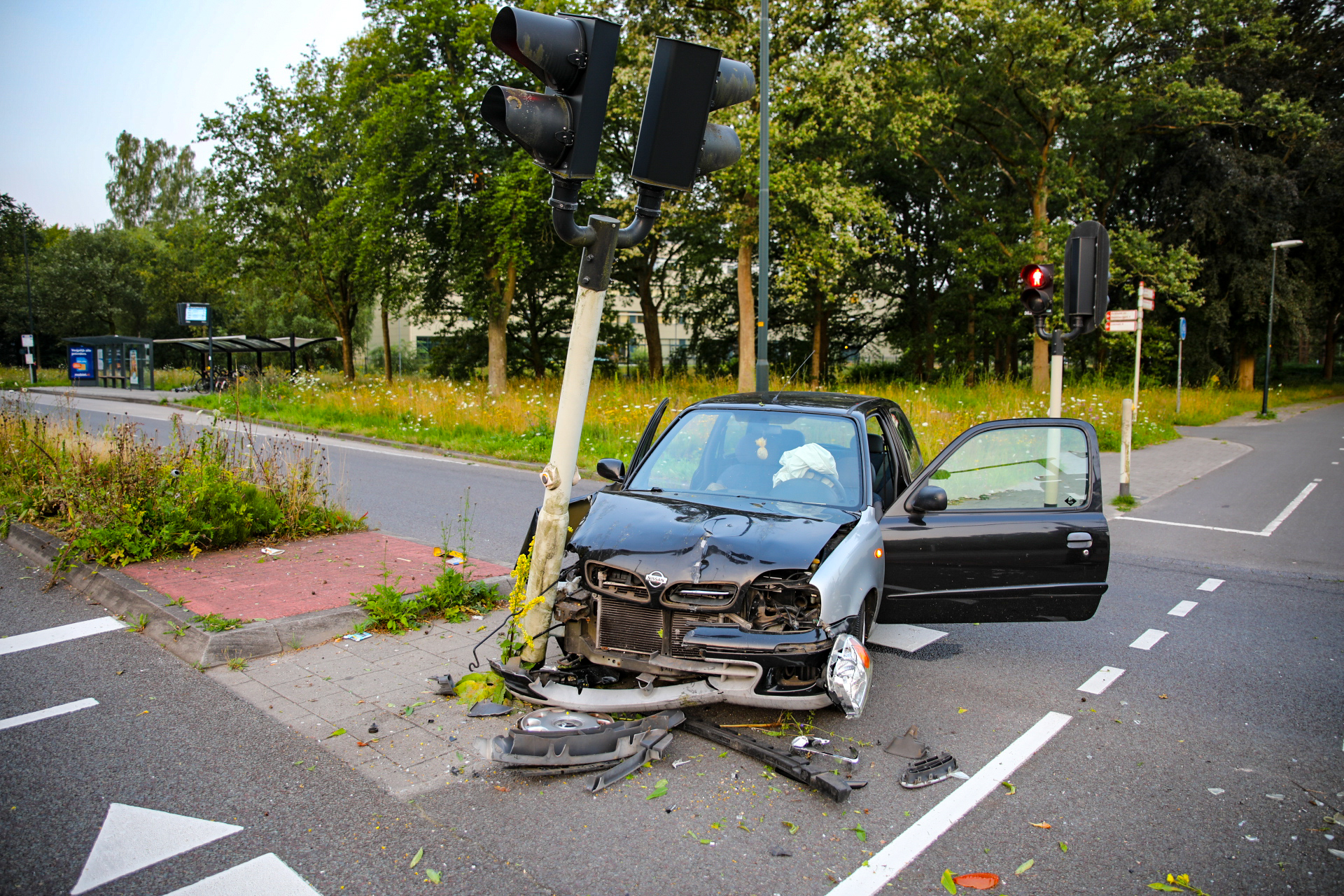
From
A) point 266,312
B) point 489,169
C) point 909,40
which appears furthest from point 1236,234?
point 266,312

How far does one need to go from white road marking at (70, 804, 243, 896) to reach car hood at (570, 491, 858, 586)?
1.95 m

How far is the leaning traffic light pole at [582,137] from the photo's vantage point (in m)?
3.66

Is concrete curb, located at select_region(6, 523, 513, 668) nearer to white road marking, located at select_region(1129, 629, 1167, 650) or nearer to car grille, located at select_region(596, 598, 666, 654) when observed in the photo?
car grille, located at select_region(596, 598, 666, 654)

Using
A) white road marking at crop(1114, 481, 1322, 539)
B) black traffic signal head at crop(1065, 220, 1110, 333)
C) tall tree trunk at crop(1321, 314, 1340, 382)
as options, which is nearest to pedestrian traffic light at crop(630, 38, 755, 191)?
black traffic signal head at crop(1065, 220, 1110, 333)

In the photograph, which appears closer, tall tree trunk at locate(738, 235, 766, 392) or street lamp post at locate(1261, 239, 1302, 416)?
tall tree trunk at locate(738, 235, 766, 392)

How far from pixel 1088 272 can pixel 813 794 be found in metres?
8.15

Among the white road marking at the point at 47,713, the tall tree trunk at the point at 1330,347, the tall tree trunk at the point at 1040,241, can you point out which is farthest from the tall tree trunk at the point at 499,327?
the tall tree trunk at the point at 1330,347

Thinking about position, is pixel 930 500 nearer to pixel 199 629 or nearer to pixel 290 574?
pixel 199 629

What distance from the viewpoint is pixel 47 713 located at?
416 centimetres

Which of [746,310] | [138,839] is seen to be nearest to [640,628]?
[138,839]

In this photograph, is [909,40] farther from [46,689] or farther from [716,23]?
[46,689]

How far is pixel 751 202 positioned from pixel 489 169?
9.61 meters

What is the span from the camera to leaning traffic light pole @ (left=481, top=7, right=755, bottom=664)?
3.66 meters

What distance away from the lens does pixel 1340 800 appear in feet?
11.5
